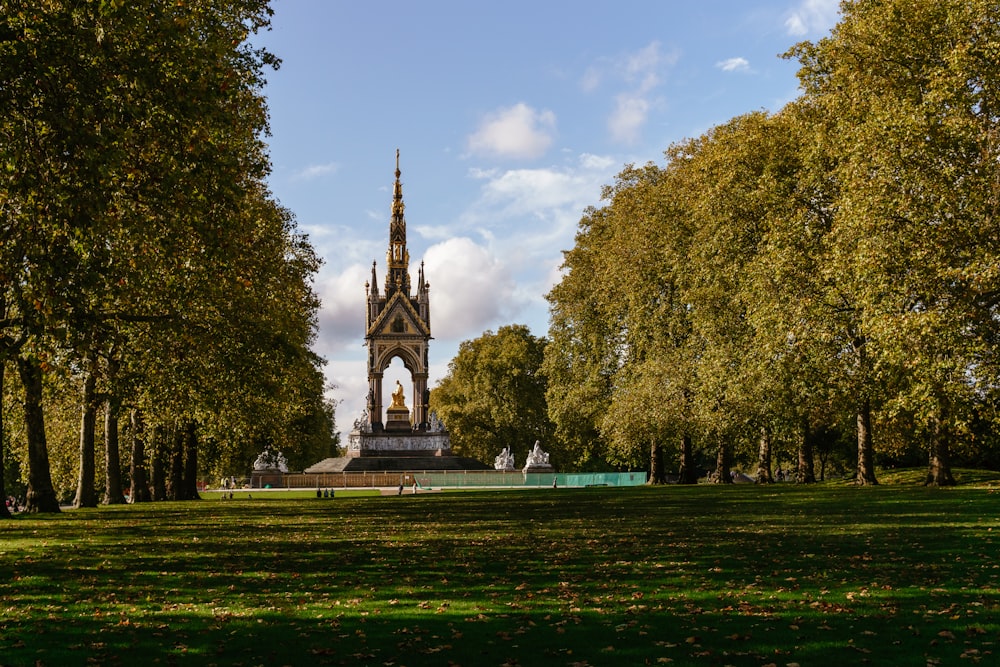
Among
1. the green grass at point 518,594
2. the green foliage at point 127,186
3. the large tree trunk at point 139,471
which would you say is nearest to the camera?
the green grass at point 518,594

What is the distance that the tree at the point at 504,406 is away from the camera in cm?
8831

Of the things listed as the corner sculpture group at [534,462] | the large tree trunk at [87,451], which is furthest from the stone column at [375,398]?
the large tree trunk at [87,451]

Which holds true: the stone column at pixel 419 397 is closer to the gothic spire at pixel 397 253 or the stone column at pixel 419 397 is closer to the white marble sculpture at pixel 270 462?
the gothic spire at pixel 397 253

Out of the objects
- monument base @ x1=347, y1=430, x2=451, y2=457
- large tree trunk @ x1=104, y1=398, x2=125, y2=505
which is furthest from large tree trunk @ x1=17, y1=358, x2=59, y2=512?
monument base @ x1=347, y1=430, x2=451, y2=457

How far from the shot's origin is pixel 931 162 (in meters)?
24.9

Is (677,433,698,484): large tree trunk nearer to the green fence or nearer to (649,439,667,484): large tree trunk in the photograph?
(649,439,667,484): large tree trunk

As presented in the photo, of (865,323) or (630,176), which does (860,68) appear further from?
(630,176)

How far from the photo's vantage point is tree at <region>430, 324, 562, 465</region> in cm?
8831

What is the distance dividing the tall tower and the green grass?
54.4 m

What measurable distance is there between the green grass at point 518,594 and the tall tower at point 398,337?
179 feet

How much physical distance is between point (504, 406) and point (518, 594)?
76206 mm

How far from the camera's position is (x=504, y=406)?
87.6 m

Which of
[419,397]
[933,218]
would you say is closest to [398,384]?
[419,397]

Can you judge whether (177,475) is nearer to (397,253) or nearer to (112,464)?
(112,464)
